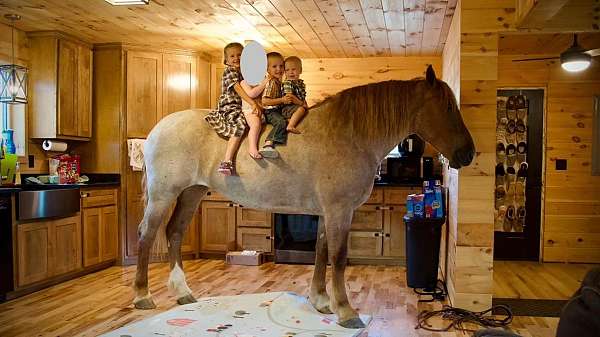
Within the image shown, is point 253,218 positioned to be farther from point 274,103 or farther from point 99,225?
point 274,103

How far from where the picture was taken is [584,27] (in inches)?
131

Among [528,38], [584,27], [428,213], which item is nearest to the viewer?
[584,27]

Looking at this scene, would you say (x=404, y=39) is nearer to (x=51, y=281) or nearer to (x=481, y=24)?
(x=481, y=24)

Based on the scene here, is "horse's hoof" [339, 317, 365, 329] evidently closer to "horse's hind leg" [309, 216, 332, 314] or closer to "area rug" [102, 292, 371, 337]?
"area rug" [102, 292, 371, 337]

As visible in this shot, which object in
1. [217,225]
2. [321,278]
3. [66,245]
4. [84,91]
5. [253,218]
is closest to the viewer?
[321,278]

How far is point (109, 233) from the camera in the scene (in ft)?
16.6

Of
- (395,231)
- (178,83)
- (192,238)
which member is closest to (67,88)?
(178,83)

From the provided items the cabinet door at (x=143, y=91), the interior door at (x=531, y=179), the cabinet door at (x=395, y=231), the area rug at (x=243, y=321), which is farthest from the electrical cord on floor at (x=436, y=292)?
the cabinet door at (x=143, y=91)

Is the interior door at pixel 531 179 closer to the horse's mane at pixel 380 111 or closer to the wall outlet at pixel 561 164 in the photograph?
the wall outlet at pixel 561 164

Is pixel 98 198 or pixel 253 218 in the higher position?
pixel 98 198

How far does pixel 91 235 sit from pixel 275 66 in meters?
2.87

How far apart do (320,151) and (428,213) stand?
1.64 meters

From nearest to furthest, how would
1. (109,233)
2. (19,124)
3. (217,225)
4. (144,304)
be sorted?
(144,304) < (19,124) < (109,233) < (217,225)

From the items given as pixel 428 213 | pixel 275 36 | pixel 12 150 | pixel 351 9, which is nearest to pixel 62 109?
pixel 12 150
